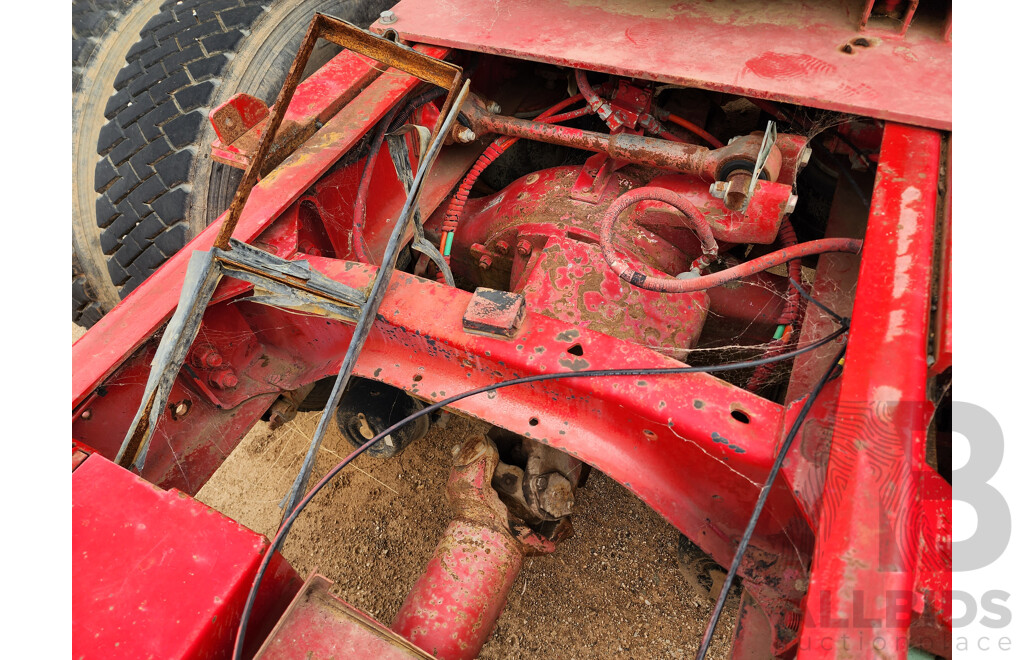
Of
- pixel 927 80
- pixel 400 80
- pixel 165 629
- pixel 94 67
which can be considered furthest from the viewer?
pixel 94 67

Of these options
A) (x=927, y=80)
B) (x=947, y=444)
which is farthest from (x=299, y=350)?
(x=927, y=80)

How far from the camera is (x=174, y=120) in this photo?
6.03 ft

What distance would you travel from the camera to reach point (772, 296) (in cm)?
168

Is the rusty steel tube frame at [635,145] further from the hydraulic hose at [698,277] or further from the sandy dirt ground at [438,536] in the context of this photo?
the sandy dirt ground at [438,536]

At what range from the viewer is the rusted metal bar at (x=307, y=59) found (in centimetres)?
125

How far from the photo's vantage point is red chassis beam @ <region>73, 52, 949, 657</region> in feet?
3.75

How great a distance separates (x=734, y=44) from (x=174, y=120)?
1.61 meters

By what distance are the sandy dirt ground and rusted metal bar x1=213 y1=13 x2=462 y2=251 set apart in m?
1.27

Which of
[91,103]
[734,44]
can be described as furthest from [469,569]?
[91,103]

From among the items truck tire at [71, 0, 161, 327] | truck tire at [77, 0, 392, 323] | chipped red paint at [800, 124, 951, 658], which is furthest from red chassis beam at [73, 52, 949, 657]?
truck tire at [71, 0, 161, 327]

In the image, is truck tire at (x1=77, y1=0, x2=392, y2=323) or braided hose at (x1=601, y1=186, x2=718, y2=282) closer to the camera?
braided hose at (x1=601, y1=186, x2=718, y2=282)

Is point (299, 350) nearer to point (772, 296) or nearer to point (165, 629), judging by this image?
point (165, 629)

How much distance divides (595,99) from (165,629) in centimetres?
160

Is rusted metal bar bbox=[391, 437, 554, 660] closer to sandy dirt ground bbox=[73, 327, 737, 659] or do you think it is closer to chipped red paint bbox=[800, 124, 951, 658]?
sandy dirt ground bbox=[73, 327, 737, 659]
